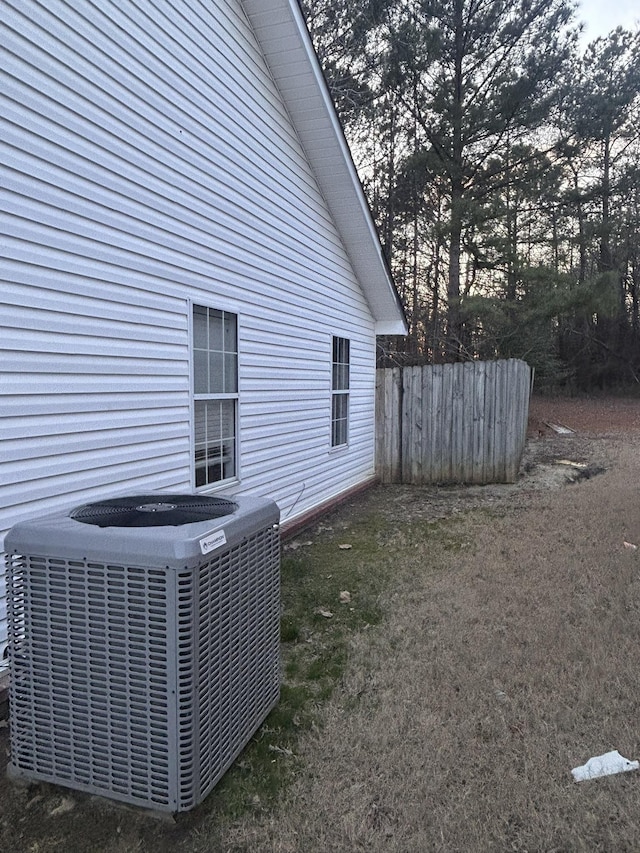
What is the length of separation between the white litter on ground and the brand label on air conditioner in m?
1.75

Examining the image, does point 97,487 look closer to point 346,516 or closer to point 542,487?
point 346,516

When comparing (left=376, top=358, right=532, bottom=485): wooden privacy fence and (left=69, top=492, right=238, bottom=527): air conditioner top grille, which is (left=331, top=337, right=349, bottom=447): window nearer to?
(left=376, top=358, right=532, bottom=485): wooden privacy fence

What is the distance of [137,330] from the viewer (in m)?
3.95

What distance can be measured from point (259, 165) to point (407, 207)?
42.1 ft

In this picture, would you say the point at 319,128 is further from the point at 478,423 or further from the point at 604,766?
the point at 604,766

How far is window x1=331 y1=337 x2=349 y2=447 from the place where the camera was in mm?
7832

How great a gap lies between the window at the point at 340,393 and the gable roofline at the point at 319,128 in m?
1.17

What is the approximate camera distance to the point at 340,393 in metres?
8.01

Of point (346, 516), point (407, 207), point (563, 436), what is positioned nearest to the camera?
point (346, 516)

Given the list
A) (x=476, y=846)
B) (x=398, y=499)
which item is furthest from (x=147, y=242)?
(x=398, y=499)

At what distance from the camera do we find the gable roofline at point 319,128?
514cm

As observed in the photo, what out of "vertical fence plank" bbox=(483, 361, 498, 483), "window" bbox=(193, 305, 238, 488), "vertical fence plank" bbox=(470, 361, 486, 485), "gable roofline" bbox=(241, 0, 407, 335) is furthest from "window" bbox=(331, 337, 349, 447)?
"window" bbox=(193, 305, 238, 488)

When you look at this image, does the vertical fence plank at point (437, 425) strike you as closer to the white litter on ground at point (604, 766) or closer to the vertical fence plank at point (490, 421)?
the vertical fence plank at point (490, 421)

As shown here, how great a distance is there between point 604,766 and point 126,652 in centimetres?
203
